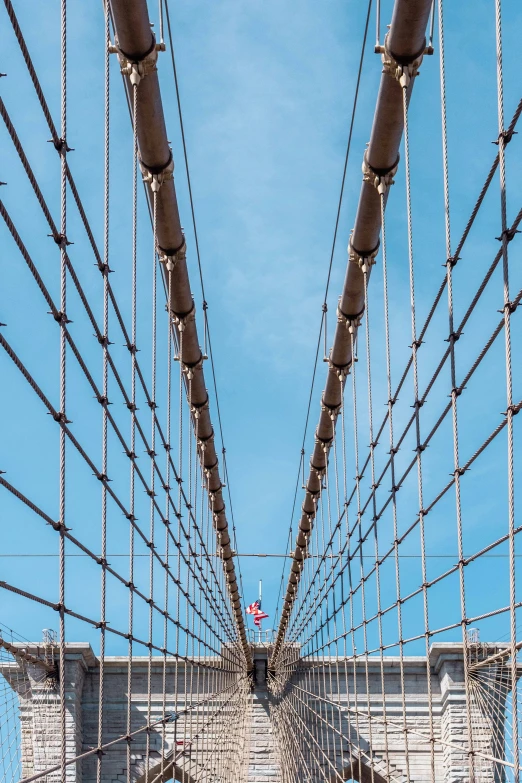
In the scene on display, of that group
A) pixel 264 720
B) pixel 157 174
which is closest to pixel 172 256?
pixel 157 174

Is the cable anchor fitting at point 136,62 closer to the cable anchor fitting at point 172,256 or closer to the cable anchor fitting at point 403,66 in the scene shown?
the cable anchor fitting at point 403,66

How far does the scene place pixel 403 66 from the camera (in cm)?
638

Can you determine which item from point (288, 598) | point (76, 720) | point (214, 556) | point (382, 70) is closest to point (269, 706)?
point (288, 598)

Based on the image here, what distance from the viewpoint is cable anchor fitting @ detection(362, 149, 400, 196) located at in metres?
7.61

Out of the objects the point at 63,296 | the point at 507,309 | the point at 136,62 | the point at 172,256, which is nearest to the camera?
the point at 507,309

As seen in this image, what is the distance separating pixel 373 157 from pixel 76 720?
16734 mm

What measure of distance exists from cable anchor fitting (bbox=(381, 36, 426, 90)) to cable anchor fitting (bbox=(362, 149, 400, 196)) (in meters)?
1.12

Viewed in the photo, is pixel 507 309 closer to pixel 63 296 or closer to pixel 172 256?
pixel 63 296

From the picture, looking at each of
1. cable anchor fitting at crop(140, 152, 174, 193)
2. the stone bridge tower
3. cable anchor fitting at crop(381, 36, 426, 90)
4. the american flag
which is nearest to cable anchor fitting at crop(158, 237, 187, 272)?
cable anchor fitting at crop(140, 152, 174, 193)

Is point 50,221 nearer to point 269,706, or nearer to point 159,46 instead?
point 159,46

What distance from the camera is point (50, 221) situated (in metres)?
5.55

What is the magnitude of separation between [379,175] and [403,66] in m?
1.32


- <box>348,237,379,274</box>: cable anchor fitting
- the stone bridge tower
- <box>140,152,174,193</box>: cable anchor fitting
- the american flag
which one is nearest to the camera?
<box>140,152,174,193</box>: cable anchor fitting

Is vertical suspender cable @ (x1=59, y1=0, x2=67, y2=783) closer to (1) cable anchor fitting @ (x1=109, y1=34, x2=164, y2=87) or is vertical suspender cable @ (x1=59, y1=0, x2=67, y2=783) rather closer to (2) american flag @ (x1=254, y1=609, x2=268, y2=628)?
(1) cable anchor fitting @ (x1=109, y1=34, x2=164, y2=87)
